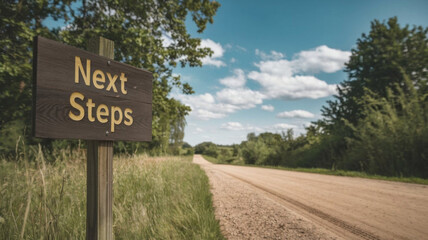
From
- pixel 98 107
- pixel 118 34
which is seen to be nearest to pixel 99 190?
pixel 98 107

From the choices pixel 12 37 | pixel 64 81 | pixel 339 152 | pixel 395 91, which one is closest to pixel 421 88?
pixel 395 91

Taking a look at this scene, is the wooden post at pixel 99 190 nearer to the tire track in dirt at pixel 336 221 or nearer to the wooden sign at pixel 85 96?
the wooden sign at pixel 85 96

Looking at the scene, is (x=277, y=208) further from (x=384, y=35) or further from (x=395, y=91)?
(x=384, y=35)

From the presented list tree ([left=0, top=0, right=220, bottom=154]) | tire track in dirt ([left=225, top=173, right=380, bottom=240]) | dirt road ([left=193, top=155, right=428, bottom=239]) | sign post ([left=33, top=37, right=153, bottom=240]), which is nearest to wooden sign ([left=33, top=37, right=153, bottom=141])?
sign post ([left=33, top=37, right=153, bottom=240])

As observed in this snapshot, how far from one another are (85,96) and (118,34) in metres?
6.59

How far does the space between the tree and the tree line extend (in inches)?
328

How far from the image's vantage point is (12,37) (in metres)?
6.85

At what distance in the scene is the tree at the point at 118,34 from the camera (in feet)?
21.5

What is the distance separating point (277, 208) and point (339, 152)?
11887 millimetres

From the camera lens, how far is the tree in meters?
6.56

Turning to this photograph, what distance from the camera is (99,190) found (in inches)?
59.8

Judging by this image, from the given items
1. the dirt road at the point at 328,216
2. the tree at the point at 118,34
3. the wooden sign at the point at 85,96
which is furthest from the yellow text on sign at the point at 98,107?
the tree at the point at 118,34

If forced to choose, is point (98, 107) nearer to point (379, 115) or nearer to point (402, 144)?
point (402, 144)

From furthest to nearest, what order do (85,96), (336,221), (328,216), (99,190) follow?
(328,216) < (336,221) < (99,190) < (85,96)
